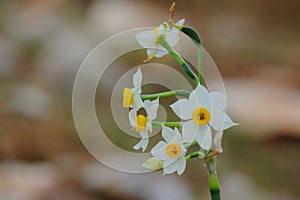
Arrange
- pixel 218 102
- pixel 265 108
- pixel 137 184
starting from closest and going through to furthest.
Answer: pixel 218 102
pixel 137 184
pixel 265 108

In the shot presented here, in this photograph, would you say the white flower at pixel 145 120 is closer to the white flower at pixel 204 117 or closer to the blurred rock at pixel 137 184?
the white flower at pixel 204 117

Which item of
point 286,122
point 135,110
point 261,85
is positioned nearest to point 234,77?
point 261,85

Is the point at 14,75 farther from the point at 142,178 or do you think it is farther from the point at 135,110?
the point at 135,110

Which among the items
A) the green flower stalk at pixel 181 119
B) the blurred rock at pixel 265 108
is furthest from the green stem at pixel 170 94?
the blurred rock at pixel 265 108

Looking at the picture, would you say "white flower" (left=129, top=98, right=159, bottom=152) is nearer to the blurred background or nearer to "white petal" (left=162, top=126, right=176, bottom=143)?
"white petal" (left=162, top=126, right=176, bottom=143)

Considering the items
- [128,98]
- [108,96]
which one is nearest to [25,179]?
[108,96]

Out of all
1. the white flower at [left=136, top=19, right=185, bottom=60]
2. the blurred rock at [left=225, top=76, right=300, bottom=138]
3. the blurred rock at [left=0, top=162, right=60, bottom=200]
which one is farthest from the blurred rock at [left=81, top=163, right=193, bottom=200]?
the white flower at [left=136, top=19, right=185, bottom=60]

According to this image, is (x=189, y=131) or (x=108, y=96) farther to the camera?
(x=108, y=96)

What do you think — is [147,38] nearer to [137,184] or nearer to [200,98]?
[200,98]
